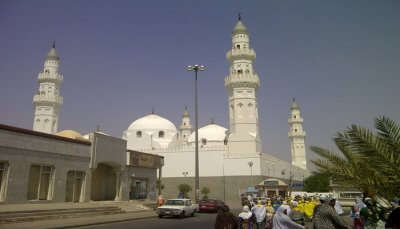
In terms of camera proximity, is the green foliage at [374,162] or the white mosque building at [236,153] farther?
the white mosque building at [236,153]

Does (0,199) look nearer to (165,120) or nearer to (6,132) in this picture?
(6,132)

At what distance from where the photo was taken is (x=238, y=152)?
151ft

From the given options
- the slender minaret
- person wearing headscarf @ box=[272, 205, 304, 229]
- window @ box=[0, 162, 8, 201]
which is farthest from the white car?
the slender minaret

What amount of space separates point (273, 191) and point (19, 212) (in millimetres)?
24415

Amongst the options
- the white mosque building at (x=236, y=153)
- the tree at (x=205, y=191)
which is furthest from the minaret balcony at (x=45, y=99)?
the tree at (x=205, y=191)

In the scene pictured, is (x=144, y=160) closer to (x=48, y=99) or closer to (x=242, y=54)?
(x=242, y=54)

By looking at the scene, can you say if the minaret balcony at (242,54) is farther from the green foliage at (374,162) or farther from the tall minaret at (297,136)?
the green foliage at (374,162)

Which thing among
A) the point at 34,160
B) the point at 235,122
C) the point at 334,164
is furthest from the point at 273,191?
the point at 334,164

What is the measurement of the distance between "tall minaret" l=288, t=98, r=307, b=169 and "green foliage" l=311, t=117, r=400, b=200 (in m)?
63.5

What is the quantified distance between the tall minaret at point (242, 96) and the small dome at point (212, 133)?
26.1 feet

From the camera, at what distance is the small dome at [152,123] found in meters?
61.4

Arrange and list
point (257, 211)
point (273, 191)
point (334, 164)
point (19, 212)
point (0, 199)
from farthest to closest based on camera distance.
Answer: point (273, 191)
point (0, 199)
point (19, 212)
point (257, 211)
point (334, 164)

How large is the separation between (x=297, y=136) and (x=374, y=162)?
64.4 m

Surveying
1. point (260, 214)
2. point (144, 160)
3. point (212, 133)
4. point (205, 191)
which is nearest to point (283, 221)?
point (260, 214)
